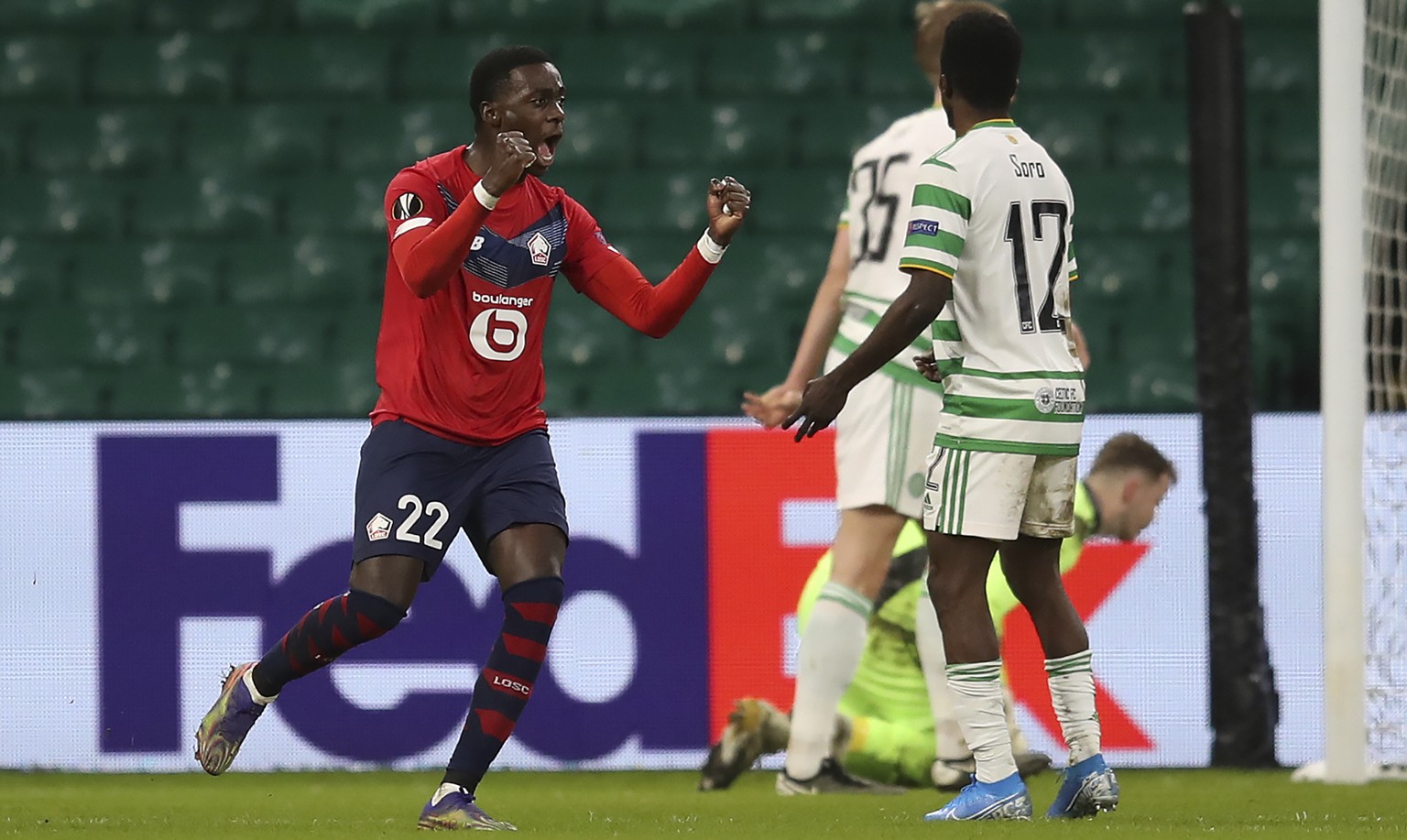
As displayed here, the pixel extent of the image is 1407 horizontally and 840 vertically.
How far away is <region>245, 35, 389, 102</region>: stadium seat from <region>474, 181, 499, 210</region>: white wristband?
16.0 ft

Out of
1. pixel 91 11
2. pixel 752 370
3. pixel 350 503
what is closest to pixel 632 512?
pixel 350 503

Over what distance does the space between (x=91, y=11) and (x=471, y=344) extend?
5.19 metres

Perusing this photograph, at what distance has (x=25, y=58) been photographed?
8617mm

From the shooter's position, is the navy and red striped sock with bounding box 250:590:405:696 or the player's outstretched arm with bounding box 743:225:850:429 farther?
the player's outstretched arm with bounding box 743:225:850:429

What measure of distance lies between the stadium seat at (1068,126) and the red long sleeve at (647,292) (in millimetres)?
4275

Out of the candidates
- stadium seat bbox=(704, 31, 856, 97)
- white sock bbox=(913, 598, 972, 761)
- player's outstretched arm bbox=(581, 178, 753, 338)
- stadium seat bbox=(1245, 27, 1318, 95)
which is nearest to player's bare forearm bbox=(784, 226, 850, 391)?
white sock bbox=(913, 598, 972, 761)

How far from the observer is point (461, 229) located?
12.7 ft

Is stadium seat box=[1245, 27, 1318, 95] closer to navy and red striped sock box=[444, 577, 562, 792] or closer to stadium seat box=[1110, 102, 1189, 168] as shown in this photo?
stadium seat box=[1110, 102, 1189, 168]

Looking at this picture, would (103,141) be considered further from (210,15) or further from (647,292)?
(647,292)

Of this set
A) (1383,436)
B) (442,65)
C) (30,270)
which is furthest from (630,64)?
(1383,436)

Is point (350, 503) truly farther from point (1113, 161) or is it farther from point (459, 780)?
point (1113, 161)

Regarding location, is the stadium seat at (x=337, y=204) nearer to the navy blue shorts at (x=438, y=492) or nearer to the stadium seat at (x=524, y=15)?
A: the stadium seat at (x=524, y=15)

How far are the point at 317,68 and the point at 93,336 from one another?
1442 mm

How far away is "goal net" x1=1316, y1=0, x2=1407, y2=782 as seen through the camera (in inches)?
217
